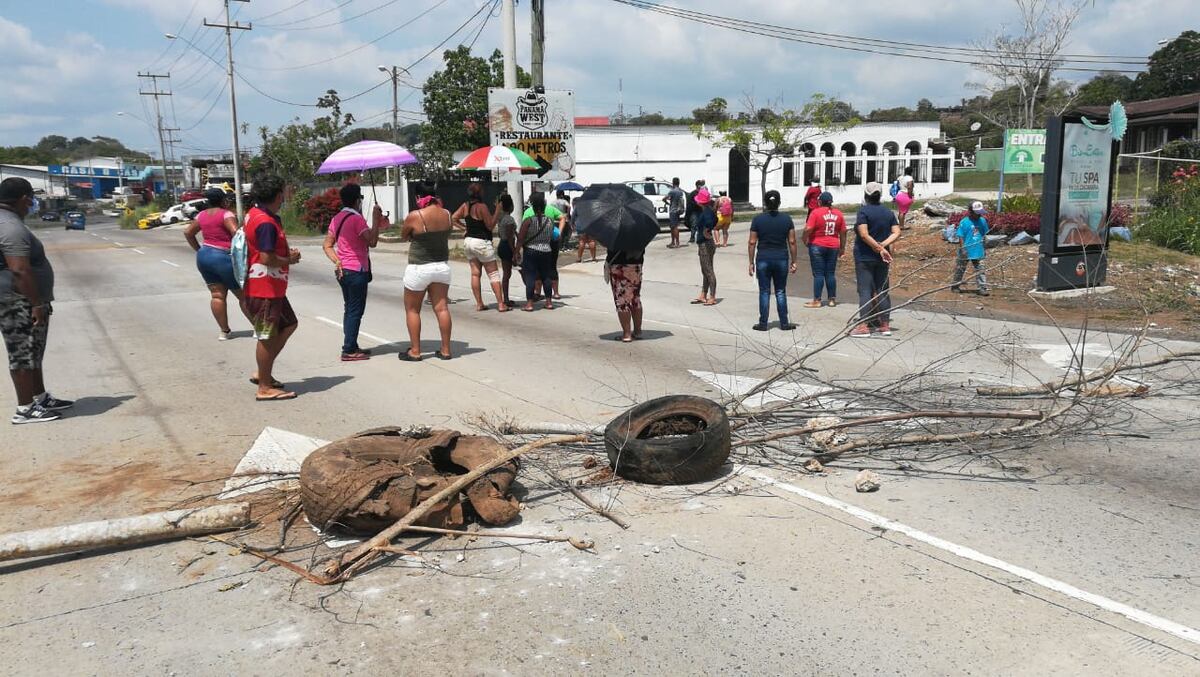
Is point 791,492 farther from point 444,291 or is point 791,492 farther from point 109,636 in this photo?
point 444,291

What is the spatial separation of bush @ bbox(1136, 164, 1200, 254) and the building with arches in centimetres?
2873

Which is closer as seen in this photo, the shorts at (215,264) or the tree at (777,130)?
Result: the shorts at (215,264)

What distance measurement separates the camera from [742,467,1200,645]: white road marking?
3725 mm

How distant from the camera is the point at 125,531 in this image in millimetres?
4699

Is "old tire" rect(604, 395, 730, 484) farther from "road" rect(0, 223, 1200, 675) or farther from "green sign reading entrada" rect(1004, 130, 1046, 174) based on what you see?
"green sign reading entrada" rect(1004, 130, 1046, 174)

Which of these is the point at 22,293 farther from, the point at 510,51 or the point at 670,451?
the point at 510,51

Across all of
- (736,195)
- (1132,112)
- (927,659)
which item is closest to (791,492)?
(927,659)

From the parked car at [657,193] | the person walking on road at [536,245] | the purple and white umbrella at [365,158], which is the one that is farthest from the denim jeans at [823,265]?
the parked car at [657,193]

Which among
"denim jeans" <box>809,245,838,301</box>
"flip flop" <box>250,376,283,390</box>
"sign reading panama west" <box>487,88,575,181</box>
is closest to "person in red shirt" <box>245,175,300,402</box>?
"flip flop" <box>250,376,283,390</box>

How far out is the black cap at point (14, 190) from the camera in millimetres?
7074

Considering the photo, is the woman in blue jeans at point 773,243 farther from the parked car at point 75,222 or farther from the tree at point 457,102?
the parked car at point 75,222

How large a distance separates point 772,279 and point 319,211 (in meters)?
37.1

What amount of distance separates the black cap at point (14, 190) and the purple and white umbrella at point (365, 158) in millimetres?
4095

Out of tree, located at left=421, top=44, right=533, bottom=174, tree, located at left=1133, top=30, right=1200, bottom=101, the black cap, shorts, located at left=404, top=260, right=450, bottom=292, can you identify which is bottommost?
shorts, located at left=404, top=260, right=450, bottom=292
